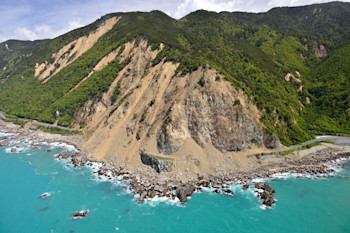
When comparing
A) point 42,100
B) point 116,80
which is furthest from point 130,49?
point 42,100

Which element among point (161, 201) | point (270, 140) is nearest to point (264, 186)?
point (270, 140)

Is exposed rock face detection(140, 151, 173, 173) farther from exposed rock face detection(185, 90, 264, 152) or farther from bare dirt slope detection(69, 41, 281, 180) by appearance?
exposed rock face detection(185, 90, 264, 152)

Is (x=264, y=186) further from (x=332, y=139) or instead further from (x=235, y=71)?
(x=235, y=71)

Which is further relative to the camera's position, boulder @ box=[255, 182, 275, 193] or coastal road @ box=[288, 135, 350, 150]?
coastal road @ box=[288, 135, 350, 150]

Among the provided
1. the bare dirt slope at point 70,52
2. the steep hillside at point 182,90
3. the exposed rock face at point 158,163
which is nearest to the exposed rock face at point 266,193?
the steep hillside at point 182,90

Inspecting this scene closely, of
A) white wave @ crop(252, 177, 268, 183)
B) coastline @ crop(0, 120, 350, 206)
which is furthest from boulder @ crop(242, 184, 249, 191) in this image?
white wave @ crop(252, 177, 268, 183)

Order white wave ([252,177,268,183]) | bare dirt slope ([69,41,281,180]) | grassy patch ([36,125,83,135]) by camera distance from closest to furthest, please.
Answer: white wave ([252,177,268,183]), bare dirt slope ([69,41,281,180]), grassy patch ([36,125,83,135])

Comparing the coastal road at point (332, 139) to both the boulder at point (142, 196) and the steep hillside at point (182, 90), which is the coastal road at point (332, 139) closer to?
the steep hillside at point (182, 90)
